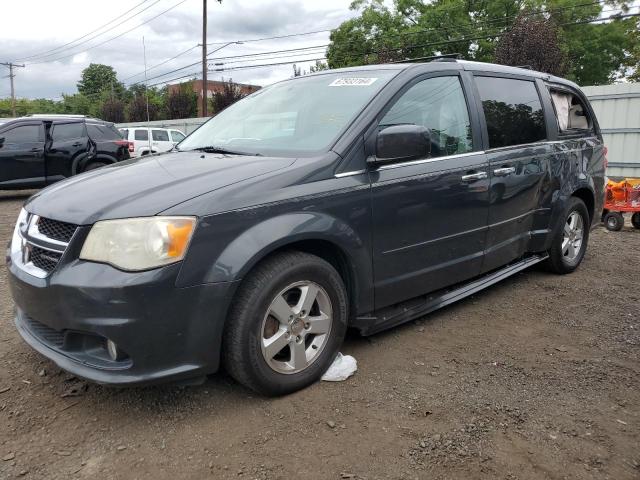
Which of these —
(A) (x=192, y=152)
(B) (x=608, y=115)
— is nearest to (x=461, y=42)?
(B) (x=608, y=115)

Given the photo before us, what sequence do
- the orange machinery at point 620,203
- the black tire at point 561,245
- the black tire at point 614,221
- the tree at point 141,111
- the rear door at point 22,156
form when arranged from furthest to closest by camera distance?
the tree at point 141,111 < the rear door at point 22,156 < the black tire at point 614,221 < the orange machinery at point 620,203 < the black tire at point 561,245

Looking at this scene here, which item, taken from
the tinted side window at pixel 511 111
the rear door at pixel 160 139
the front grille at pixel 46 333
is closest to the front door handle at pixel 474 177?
the tinted side window at pixel 511 111

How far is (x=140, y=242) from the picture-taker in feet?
7.57

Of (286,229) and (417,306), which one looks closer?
(286,229)

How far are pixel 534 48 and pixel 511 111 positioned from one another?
1719cm

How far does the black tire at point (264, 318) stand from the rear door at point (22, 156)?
31.8ft

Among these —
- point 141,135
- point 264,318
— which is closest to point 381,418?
point 264,318

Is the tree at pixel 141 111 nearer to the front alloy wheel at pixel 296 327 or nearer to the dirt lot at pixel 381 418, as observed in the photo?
the dirt lot at pixel 381 418

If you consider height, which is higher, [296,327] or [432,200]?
[432,200]

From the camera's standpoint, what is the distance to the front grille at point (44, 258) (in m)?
2.48

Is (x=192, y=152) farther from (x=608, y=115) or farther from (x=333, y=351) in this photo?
(x=608, y=115)

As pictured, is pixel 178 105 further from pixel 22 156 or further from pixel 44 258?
pixel 44 258

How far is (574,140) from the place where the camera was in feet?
16.1

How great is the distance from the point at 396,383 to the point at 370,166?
124cm
